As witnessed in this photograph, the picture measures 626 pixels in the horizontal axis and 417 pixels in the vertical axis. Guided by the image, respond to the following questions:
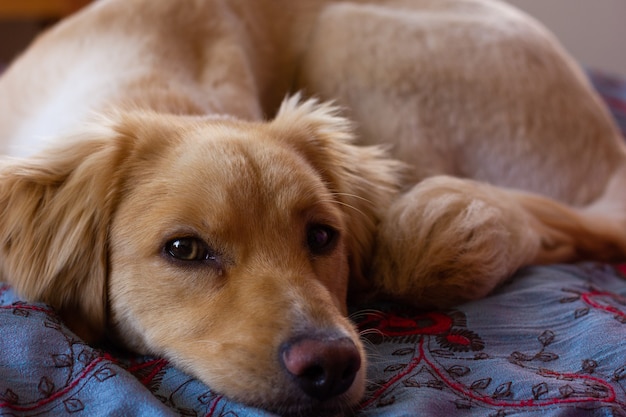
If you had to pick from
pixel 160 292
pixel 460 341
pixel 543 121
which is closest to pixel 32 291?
pixel 160 292

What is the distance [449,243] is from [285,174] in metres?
0.49

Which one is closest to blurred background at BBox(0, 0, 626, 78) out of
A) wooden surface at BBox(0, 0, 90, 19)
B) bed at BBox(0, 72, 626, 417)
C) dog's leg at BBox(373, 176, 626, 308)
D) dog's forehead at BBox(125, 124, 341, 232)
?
wooden surface at BBox(0, 0, 90, 19)

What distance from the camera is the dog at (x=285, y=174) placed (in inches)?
59.1

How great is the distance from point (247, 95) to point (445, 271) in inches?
41.0

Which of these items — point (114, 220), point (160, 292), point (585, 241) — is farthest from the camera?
point (585, 241)

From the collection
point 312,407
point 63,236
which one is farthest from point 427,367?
point 63,236

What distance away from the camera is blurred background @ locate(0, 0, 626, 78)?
225 inches

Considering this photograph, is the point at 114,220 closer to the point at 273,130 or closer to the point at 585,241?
the point at 273,130

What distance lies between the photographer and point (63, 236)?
5.38 feet

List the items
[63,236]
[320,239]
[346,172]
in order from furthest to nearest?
[346,172] < [320,239] < [63,236]

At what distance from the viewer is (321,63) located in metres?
2.86

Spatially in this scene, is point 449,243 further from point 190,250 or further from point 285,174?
point 190,250

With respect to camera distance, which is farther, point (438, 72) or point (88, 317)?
point (438, 72)

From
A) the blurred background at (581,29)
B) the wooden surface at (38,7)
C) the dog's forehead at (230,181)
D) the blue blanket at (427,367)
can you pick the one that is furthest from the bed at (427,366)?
the blurred background at (581,29)
